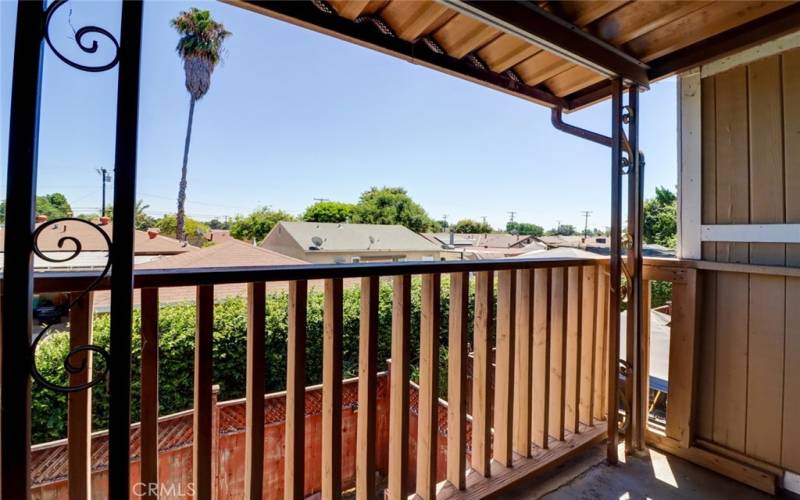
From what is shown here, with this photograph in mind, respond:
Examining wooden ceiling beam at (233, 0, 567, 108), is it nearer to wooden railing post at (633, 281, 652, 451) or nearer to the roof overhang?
the roof overhang

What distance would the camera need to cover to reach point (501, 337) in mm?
1665

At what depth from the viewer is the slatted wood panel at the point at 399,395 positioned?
134cm

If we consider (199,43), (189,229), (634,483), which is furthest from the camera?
(199,43)

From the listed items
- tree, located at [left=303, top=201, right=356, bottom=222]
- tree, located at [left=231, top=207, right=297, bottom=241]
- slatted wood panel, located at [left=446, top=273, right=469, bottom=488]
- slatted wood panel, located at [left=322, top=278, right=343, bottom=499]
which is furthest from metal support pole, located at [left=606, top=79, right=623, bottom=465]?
tree, located at [left=303, top=201, right=356, bottom=222]

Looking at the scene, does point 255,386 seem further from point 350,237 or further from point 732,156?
point 350,237

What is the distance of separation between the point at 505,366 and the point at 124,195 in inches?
59.1

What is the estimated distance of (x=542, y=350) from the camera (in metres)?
1.79

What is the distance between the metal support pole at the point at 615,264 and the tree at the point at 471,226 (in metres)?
25.5

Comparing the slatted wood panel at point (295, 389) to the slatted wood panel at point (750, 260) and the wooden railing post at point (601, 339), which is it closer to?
the wooden railing post at point (601, 339)

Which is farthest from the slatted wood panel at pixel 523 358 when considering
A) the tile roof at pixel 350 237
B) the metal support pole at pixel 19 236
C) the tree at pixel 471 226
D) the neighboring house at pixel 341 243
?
the tree at pixel 471 226

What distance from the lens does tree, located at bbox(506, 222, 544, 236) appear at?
2847 centimetres

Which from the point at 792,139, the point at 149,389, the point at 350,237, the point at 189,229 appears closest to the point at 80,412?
the point at 149,389

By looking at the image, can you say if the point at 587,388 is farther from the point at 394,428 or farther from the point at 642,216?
the point at 394,428

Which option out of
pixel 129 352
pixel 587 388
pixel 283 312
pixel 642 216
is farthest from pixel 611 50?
pixel 283 312
